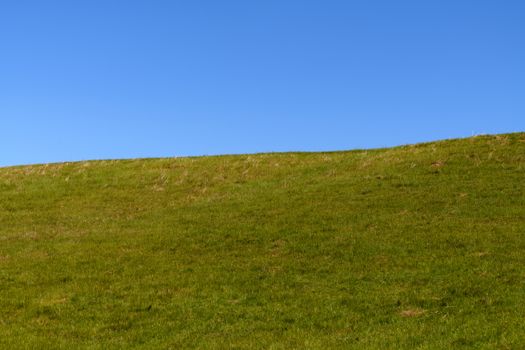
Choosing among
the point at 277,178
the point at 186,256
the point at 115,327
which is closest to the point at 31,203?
the point at 277,178

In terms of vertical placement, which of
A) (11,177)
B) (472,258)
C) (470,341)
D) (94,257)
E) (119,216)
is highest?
(11,177)

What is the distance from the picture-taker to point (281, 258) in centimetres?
2464

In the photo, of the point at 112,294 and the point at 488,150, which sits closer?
the point at 112,294

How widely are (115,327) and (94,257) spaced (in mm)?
8154

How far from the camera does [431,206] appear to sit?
31.4 meters

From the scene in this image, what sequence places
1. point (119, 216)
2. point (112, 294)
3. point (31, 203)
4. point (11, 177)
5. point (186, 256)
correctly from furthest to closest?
point (11, 177) < point (31, 203) < point (119, 216) < point (186, 256) < point (112, 294)

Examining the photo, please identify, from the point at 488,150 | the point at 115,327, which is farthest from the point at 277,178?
the point at 115,327

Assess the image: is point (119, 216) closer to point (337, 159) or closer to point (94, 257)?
point (94, 257)

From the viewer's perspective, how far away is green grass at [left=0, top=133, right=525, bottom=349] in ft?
57.8

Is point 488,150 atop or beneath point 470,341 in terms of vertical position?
atop

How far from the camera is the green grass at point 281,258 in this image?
17.6 metres

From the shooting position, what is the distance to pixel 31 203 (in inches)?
1635

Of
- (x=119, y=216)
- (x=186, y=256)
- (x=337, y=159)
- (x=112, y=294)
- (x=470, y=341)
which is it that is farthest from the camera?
(x=337, y=159)

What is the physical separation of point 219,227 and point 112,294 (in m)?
9.29
